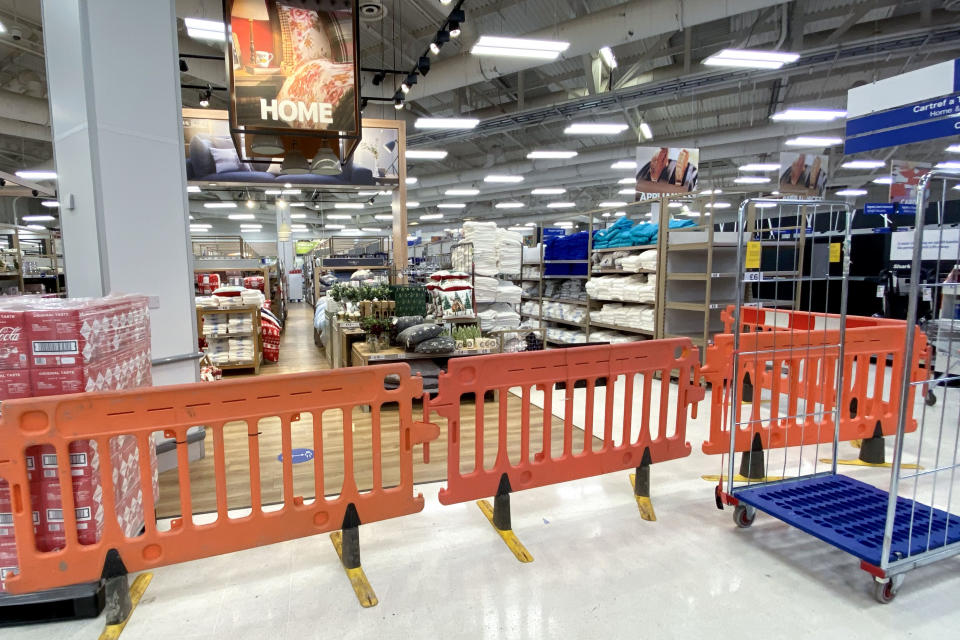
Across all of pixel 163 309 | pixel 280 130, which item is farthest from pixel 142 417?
pixel 280 130

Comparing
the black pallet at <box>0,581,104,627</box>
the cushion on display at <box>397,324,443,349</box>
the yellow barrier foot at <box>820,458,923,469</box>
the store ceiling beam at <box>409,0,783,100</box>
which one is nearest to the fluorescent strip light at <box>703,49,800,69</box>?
the store ceiling beam at <box>409,0,783,100</box>

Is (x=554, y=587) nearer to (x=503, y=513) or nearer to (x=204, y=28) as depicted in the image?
(x=503, y=513)

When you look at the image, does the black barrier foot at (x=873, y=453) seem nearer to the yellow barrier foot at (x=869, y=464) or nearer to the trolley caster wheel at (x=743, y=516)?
the yellow barrier foot at (x=869, y=464)

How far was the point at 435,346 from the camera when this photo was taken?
502cm

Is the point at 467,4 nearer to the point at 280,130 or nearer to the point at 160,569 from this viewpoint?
the point at 280,130

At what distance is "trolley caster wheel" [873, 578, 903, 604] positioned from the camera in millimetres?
2113

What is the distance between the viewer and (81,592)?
80.4 inches

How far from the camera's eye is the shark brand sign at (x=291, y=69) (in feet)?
10.00

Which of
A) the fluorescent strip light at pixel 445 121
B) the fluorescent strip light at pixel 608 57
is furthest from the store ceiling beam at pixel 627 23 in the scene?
the fluorescent strip light at pixel 608 57

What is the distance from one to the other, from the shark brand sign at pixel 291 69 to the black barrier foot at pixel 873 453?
4.31 m

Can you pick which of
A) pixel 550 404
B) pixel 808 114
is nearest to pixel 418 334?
pixel 550 404

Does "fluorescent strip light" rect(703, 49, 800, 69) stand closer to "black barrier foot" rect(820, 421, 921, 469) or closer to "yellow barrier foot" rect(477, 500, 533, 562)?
"black barrier foot" rect(820, 421, 921, 469)

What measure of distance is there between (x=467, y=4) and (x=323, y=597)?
8.95 metres

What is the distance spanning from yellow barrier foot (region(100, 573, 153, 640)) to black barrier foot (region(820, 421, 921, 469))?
4.26m
